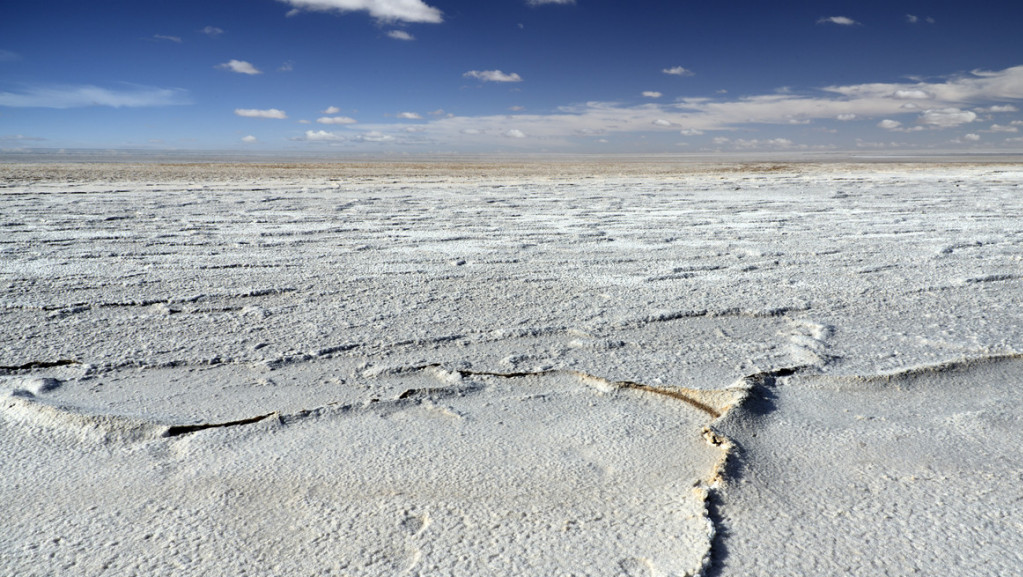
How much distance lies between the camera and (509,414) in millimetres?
1729

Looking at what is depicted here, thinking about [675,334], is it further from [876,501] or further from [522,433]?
[876,501]

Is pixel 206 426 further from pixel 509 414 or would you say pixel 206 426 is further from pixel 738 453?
pixel 738 453

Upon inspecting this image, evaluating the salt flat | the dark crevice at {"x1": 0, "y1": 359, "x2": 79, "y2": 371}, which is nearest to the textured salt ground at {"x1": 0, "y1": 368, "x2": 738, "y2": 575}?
the salt flat

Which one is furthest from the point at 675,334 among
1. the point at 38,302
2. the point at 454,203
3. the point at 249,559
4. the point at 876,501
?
the point at 454,203

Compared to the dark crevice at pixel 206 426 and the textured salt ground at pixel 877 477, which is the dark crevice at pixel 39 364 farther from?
the textured salt ground at pixel 877 477

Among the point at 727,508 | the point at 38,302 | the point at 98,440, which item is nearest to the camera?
the point at 727,508

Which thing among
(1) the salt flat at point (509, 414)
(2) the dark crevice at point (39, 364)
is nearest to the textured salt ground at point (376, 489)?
(1) the salt flat at point (509, 414)

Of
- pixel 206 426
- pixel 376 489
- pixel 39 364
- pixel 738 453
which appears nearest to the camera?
pixel 376 489

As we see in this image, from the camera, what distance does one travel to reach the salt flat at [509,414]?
1193mm

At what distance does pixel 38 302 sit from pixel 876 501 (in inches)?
117

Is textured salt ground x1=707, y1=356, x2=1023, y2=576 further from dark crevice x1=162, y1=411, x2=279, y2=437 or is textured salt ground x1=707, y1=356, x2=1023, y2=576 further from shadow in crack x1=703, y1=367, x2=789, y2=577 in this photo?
dark crevice x1=162, y1=411, x2=279, y2=437

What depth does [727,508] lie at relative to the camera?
130 cm

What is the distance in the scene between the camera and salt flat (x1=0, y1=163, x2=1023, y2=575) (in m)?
1.19

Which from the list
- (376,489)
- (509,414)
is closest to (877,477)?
(509,414)
